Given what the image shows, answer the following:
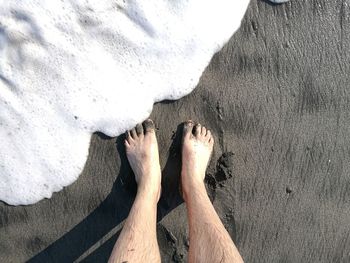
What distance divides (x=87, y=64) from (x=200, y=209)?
3.17 ft

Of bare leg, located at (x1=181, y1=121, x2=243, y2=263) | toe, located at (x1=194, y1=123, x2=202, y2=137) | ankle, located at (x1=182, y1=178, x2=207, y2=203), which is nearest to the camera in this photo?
bare leg, located at (x1=181, y1=121, x2=243, y2=263)

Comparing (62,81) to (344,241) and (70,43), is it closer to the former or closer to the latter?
(70,43)

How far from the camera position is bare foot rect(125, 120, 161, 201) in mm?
2041

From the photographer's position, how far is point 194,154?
2.07 meters

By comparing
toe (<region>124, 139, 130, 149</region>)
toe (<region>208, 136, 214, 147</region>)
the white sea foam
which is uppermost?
the white sea foam

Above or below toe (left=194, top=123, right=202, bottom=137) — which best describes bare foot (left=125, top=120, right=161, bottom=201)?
below

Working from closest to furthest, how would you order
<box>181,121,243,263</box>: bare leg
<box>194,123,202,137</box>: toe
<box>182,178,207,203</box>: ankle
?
1. <box>181,121,243,263</box>: bare leg
2. <box>182,178,207,203</box>: ankle
3. <box>194,123,202,137</box>: toe

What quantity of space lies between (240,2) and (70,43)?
3.05 ft

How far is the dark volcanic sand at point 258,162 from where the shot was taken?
2078 millimetres

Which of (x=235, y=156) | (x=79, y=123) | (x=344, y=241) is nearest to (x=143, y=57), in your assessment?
(x=79, y=123)

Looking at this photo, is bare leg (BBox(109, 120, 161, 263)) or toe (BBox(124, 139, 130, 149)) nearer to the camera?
bare leg (BBox(109, 120, 161, 263))

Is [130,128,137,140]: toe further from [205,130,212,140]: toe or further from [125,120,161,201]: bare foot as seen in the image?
[205,130,212,140]: toe

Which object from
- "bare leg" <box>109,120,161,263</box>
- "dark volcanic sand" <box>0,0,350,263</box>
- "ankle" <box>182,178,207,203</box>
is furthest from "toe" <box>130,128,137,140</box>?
"ankle" <box>182,178,207,203</box>

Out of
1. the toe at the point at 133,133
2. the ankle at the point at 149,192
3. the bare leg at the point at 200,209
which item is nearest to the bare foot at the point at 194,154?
the bare leg at the point at 200,209
